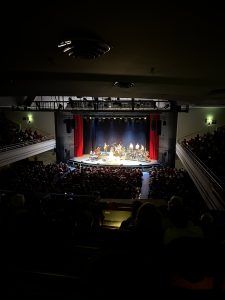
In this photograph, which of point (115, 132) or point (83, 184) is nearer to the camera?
point (83, 184)

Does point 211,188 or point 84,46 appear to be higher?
point 84,46

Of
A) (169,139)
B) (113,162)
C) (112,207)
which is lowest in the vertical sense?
(113,162)

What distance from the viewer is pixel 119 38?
2.67 metres

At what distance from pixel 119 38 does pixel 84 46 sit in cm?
40

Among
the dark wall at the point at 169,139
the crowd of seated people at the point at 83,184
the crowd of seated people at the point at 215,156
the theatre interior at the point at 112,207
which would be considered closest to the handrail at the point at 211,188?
the crowd of seated people at the point at 215,156

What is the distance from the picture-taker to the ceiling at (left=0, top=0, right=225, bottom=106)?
2.00m

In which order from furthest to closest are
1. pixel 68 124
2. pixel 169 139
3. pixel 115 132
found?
pixel 115 132 < pixel 169 139 < pixel 68 124

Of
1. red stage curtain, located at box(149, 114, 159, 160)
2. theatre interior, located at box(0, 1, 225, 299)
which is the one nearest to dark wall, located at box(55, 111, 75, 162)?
red stage curtain, located at box(149, 114, 159, 160)

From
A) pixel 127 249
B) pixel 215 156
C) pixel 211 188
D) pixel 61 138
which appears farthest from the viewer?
pixel 61 138

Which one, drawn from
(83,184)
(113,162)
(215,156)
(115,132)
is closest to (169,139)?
(113,162)

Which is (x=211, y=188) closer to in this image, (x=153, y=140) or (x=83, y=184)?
(x=83, y=184)

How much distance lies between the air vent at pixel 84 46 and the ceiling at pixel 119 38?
77 mm

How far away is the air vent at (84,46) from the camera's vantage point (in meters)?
2.68

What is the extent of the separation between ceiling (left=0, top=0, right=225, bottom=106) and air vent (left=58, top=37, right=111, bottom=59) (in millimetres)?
77
